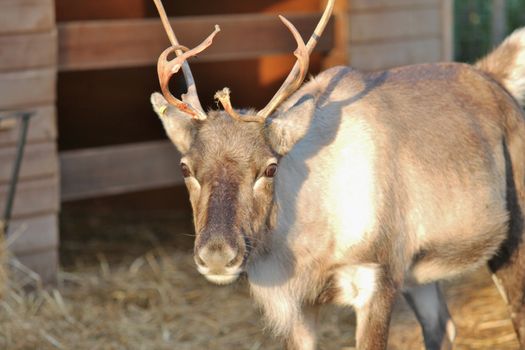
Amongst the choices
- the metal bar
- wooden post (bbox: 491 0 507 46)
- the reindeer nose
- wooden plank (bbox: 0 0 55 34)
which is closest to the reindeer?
the reindeer nose

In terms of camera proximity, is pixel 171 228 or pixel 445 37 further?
pixel 171 228

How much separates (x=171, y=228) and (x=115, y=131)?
104cm

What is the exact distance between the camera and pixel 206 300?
662 cm

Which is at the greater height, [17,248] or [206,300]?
[17,248]

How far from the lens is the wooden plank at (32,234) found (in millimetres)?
6160

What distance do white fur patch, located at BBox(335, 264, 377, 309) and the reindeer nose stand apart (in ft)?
2.31

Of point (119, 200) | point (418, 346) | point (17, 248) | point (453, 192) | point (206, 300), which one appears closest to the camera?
point (453, 192)

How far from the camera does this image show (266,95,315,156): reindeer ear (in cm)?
403

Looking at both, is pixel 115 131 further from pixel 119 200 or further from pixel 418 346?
pixel 418 346

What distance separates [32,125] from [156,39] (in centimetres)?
96

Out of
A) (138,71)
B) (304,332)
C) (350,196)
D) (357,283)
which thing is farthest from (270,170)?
(138,71)

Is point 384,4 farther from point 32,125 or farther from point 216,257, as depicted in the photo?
point 216,257

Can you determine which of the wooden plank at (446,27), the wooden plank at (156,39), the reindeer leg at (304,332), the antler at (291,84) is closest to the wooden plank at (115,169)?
the wooden plank at (156,39)

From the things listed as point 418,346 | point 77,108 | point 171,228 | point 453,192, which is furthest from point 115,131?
point 453,192
